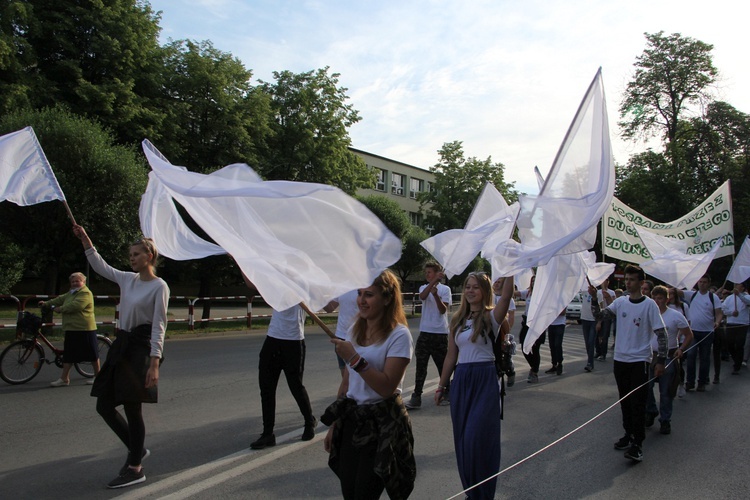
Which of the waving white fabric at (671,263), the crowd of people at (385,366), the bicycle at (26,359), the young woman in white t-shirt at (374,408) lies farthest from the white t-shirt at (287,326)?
the waving white fabric at (671,263)

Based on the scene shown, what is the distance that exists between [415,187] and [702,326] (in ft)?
170

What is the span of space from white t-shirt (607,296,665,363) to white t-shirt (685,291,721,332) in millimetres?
4521

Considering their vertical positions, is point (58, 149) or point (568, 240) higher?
point (58, 149)

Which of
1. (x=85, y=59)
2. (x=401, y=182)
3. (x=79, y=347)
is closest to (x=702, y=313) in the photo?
(x=79, y=347)

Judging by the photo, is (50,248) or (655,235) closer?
(655,235)

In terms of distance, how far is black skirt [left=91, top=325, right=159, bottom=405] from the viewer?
4.27 meters

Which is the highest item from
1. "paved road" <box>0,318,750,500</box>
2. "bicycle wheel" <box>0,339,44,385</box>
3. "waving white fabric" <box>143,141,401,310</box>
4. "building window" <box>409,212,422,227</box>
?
"building window" <box>409,212,422,227</box>

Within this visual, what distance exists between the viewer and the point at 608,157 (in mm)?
3898

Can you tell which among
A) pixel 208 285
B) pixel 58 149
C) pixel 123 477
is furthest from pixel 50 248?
pixel 123 477

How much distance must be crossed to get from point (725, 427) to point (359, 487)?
6.06 meters

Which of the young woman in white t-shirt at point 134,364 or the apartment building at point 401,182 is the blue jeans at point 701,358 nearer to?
the young woman in white t-shirt at point 134,364

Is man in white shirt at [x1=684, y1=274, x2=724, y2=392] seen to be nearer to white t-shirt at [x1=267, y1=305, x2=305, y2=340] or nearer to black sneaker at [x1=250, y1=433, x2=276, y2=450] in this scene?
white t-shirt at [x1=267, y1=305, x2=305, y2=340]

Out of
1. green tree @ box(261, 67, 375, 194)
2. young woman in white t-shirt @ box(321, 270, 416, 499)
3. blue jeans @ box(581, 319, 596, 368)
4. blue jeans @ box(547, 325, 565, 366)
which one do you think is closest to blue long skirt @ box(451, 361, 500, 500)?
young woman in white t-shirt @ box(321, 270, 416, 499)

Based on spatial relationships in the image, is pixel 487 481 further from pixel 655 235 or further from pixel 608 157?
pixel 655 235
